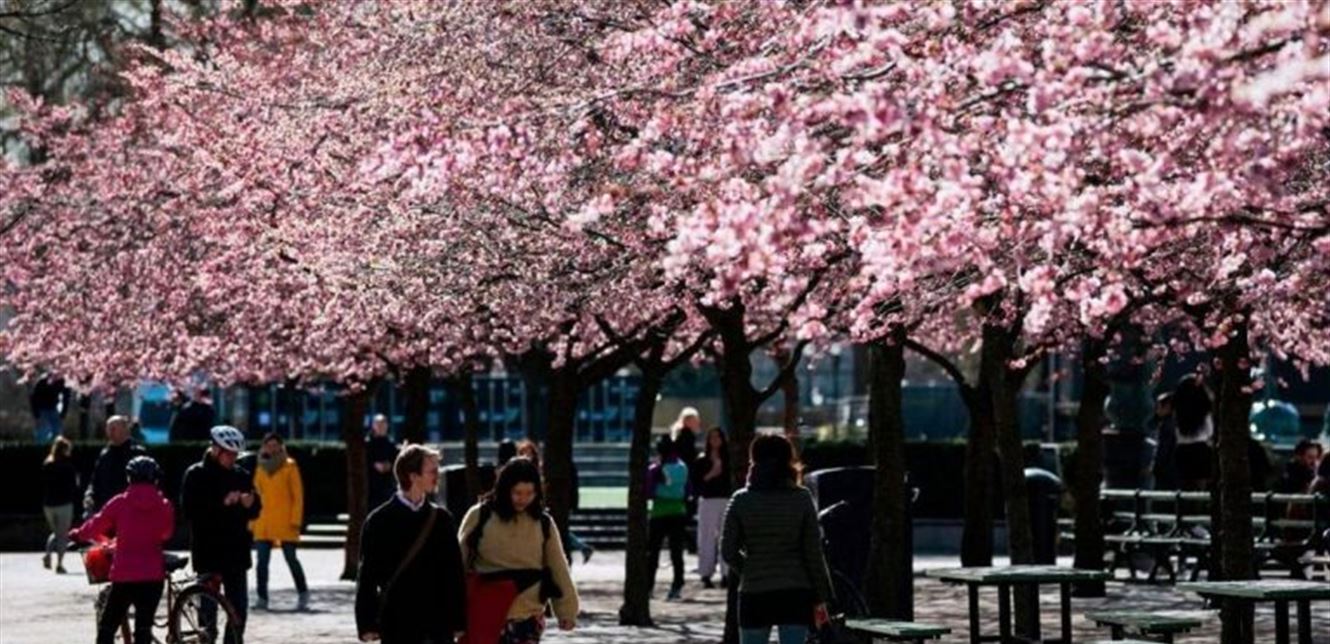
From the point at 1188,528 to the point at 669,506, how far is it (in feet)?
17.7

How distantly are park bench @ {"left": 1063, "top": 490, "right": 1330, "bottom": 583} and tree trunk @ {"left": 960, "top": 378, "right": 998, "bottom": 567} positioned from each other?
212 cm

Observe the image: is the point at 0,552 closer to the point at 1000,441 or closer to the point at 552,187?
the point at 1000,441

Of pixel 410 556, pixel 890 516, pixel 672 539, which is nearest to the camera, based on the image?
pixel 410 556

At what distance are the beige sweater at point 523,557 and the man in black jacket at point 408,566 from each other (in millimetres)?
784

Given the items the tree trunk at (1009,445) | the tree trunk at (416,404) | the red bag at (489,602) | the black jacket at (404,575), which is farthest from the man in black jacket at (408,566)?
the tree trunk at (416,404)

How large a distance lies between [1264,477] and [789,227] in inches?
959

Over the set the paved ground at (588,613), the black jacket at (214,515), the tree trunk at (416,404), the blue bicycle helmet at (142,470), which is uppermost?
the tree trunk at (416,404)

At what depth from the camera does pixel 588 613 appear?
28.4 meters

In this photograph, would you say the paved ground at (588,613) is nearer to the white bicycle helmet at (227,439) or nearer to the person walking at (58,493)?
the person walking at (58,493)

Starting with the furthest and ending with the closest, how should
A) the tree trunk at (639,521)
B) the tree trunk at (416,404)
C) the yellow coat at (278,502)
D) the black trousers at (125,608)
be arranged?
1. the tree trunk at (416,404)
2. the yellow coat at (278,502)
3. the tree trunk at (639,521)
4. the black trousers at (125,608)

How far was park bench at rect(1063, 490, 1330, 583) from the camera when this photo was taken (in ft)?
96.6

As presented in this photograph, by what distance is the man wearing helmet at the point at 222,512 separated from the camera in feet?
69.6

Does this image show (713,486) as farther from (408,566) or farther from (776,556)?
(408,566)

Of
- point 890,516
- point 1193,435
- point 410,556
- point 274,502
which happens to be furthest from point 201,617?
point 1193,435
